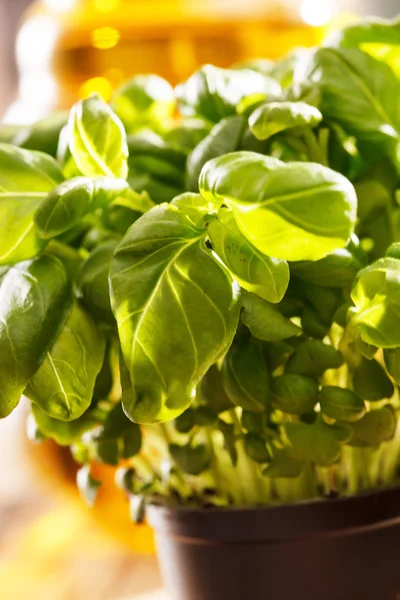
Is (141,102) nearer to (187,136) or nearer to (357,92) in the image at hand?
(187,136)

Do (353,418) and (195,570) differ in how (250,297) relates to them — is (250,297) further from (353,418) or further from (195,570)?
(195,570)

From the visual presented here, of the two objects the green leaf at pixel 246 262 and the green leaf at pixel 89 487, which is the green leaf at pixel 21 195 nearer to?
the green leaf at pixel 246 262

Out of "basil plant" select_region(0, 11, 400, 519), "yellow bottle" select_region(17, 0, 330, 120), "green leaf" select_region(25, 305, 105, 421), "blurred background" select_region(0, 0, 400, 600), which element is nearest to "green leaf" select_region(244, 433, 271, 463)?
"basil plant" select_region(0, 11, 400, 519)

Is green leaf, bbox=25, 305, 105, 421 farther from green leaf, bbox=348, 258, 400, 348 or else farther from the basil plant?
green leaf, bbox=348, 258, 400, 348

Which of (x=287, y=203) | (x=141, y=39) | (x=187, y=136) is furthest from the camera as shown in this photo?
(x=141, y=39)

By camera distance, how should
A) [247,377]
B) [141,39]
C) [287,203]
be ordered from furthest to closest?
1. [141,39]
2. [247,377]
3. [287,203]

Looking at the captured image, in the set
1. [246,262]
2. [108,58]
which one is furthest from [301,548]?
[108,58]
